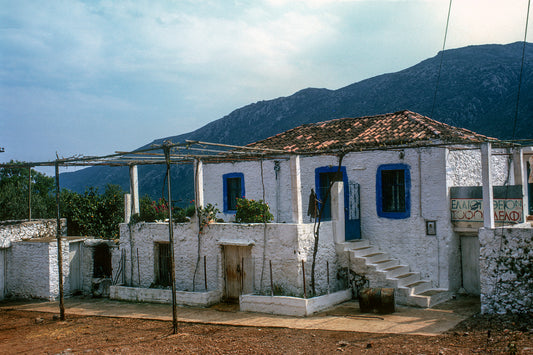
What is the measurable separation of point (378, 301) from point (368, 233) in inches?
130

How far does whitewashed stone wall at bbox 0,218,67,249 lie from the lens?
15.3 metres

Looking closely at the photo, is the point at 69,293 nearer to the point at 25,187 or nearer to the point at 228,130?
the point at 25,187

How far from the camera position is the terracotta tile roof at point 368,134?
13.6 meters

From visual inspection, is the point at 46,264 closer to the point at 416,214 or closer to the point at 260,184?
the point at 260,184

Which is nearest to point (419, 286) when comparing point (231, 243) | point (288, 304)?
point (288, 304)

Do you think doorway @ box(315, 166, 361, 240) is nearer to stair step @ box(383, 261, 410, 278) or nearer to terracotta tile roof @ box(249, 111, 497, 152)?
terracotta tile roof @ box(249, 111, 497, 152)

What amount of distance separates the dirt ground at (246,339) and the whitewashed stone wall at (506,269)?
36cm

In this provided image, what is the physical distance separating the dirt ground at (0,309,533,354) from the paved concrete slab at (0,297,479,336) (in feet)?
1.21

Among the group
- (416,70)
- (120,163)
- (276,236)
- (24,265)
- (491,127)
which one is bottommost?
(24,265)

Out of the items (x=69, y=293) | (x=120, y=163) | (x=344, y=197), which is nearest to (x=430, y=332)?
(x=344, y=197)

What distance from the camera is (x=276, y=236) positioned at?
12555mm

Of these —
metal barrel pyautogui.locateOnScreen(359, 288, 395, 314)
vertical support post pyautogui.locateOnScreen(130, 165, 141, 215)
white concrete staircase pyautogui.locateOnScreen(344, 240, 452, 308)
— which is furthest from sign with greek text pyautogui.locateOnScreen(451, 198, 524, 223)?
vertical support post pyautogui.locateOnScreen(130, 165, 141, 215)

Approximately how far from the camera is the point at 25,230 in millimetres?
15828

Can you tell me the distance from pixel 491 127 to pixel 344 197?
31.6m
